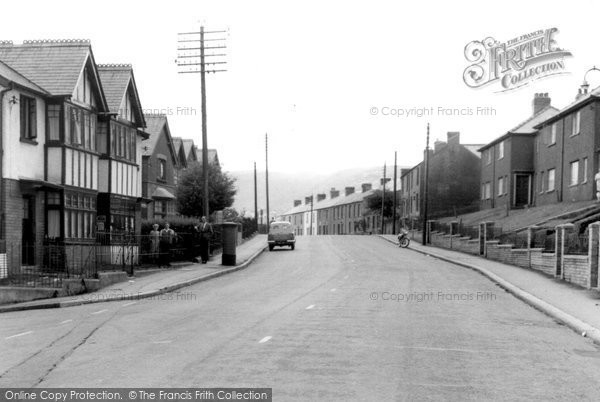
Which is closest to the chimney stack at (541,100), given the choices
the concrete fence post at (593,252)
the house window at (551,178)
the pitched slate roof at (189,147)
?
the house window at (551,178)

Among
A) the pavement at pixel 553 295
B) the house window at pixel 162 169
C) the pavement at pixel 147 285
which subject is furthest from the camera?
the house window at pixel 162 169

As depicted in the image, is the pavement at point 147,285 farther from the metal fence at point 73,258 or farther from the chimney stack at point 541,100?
the chimney stack at point 541,100

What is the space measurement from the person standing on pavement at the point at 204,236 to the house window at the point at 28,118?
849 centimetres

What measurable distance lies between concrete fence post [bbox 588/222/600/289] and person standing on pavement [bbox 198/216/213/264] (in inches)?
612

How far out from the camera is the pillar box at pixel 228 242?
29031mm

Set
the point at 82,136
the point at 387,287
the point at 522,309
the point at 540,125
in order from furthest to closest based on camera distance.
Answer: the point at 540,125, the point at 82,136, the point at 387,287, the point at 522,309

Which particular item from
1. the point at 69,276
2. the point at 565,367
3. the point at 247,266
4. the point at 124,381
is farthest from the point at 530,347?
the point at 247,266

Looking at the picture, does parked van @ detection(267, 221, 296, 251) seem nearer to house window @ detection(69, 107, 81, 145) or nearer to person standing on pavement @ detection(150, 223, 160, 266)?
person standing on pavement @ detection(150, 223, 160, 266)

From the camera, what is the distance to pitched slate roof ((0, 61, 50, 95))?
70.3 feet

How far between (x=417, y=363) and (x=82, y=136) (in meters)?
19.2

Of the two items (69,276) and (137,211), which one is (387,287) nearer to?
(69,276)

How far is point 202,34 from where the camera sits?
30906 mm

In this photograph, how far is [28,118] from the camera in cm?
2269

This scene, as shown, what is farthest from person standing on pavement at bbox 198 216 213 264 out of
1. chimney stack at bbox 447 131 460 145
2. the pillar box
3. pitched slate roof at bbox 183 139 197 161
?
chimney stack at bbox 447 131 460 145
